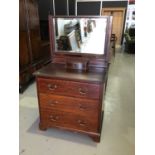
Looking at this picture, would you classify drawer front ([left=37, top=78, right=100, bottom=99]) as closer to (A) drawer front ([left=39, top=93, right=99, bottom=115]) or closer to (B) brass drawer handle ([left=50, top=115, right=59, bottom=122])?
(A) drawer front ([left=39, top=93, right=99, bottom=115])

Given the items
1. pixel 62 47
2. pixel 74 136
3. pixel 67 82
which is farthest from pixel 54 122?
pixel 62 47

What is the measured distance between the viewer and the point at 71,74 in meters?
1.61

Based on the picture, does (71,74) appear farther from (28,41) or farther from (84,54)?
(28,41)

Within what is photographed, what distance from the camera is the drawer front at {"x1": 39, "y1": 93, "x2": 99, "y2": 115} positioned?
159cm

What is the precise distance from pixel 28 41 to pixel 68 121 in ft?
6.78

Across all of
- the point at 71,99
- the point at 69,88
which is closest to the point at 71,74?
the point at 69,88

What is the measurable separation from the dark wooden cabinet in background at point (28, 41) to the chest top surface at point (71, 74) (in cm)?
140

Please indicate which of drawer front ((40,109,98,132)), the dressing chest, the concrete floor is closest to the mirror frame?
the dressing chest
